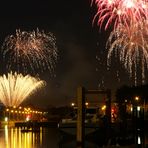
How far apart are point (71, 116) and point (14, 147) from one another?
7.98 m

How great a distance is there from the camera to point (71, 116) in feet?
155

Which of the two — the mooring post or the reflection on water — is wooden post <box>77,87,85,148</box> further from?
the reflection on water

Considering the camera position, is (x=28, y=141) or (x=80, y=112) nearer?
(x=80, y=112)

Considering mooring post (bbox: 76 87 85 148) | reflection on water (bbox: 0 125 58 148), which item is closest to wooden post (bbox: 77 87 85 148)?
mooring post (bbox: 76 87 85 148)

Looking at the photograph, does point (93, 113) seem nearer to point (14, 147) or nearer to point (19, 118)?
point (14, 147)

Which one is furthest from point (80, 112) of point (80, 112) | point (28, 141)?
point (28, 141)

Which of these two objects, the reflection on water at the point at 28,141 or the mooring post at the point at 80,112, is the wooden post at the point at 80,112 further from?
the reflection on water at the point at 28,141

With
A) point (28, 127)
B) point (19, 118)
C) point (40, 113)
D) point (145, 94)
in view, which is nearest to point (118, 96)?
point (145, 94)

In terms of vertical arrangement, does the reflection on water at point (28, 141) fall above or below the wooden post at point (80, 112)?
below

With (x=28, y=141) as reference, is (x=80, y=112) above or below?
above

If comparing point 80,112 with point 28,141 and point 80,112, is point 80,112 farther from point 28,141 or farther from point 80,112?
point 28,141

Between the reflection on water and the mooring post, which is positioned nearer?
the mooring post

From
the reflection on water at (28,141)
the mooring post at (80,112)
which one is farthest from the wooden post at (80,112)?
the reflection on water at (28,141)

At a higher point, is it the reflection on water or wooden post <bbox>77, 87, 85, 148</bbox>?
wooden post <bbox>77, 87, 85, 148</bbox>
